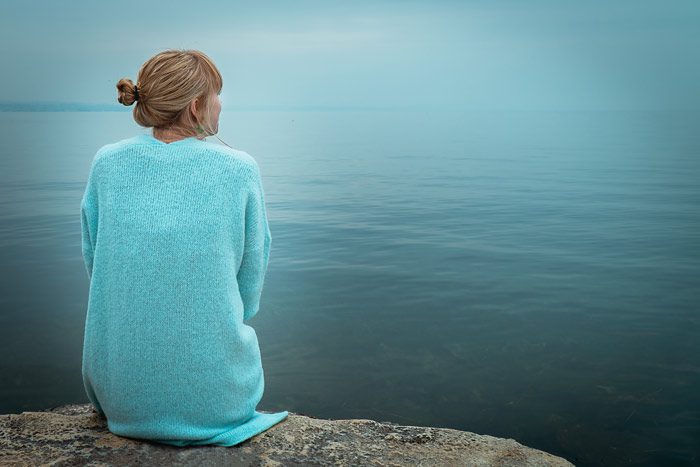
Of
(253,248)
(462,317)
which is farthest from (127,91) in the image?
(462,317)

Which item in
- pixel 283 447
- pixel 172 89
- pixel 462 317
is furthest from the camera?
pixel 462 317

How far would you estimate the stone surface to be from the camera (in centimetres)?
256

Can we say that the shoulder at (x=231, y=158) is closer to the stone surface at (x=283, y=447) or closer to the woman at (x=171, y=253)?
the woman at (x=171, y=253)

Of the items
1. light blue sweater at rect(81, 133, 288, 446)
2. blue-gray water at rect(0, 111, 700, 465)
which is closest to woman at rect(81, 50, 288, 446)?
light blue sweater at rect(81, 133, 288, 446)

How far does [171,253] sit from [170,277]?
3.3 inches

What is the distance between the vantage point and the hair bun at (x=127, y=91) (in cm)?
238

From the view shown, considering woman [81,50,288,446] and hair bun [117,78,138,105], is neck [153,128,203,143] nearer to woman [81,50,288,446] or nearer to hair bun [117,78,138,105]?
woman [81,50,288,446]

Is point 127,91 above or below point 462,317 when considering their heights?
above

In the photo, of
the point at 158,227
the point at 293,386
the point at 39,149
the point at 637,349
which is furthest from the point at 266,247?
the point at 39,149

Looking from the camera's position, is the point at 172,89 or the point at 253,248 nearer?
the point at 172,89

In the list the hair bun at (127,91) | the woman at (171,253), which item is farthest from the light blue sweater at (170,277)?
the hair bun at (127,91)

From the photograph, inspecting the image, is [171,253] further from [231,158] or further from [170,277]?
[231,158]

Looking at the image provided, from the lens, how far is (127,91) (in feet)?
7.88

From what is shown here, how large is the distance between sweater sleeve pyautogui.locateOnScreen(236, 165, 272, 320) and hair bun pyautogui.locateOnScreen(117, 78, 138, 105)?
1.61 feet
